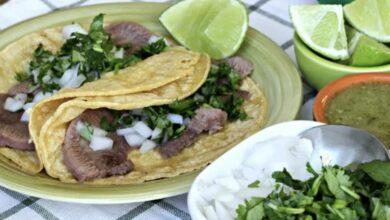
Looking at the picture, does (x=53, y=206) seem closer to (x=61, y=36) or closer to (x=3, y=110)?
(x=3, y=110)

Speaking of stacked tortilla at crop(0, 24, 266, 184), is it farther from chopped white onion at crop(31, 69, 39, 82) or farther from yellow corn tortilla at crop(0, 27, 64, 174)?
yellow corn tortilla at crop(0, 27, 64, 174)

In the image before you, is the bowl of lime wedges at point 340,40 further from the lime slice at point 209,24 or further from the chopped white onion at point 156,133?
the chopped white onion at point 156,133

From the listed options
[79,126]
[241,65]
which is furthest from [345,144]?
[79,126]

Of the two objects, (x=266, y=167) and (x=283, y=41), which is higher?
(x=266, y=167)

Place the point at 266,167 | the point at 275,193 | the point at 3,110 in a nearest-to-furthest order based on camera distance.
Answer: the point at 275,193, the point at 266,167, the point at 3,110

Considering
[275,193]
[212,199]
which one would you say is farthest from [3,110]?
[275,193]

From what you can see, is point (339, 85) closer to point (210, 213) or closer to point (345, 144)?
point (345, 144)

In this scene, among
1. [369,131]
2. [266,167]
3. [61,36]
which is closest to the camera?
[266,167]
